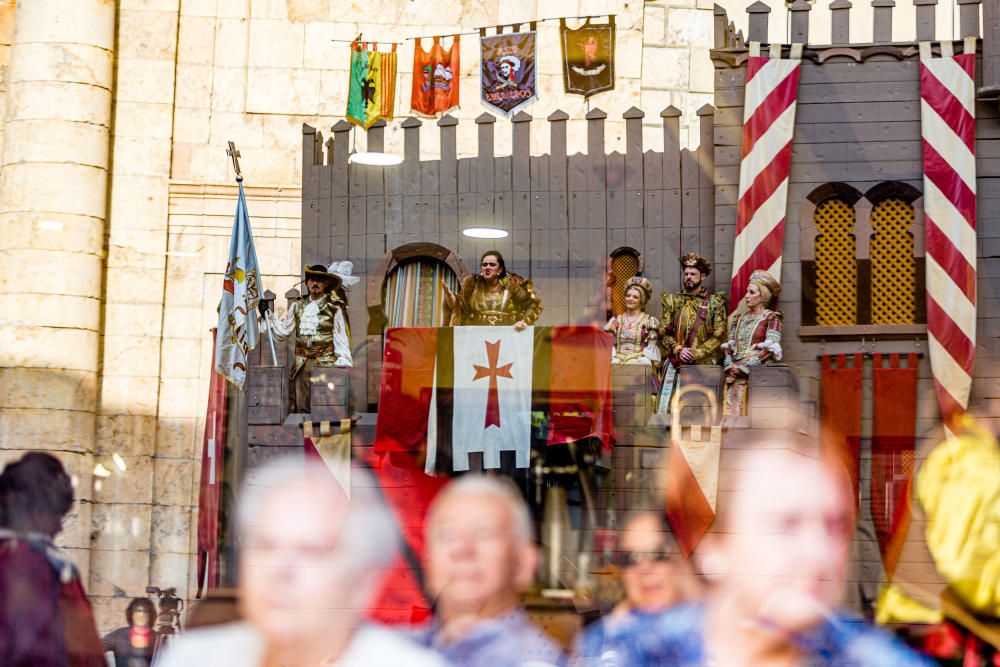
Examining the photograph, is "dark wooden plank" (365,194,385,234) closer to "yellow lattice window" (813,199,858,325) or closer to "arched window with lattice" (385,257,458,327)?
"arched window with lattice" (385,257,458,327)

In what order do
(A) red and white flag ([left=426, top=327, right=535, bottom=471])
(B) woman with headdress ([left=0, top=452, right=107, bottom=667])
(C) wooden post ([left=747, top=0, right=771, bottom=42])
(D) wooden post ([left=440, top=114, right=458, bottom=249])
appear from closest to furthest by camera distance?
(B) woman with headdress ([left=0, top=452, right=107, bottom=667])
(A) red and white flag ([left=426, top=327, right=535, bottom=471])
(C) wooden post ([left=747, top=0, right=771, bottom=42])
(D) wooden post ([left=440, top=114, right=458, bottom=249])

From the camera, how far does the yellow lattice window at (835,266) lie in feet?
35.3

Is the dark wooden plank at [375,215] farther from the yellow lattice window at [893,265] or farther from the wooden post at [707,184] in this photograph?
the yellow lattice window at [893,265]

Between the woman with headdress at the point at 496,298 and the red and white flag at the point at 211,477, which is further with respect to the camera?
the red and white flag at the point at 211,477

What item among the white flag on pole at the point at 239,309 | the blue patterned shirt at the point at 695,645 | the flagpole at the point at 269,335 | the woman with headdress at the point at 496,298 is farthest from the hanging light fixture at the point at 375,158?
the blue patterned shirt at the point at 695,645

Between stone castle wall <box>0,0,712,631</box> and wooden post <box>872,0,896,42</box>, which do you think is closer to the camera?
wooden post <box>872,0,896,42</box>

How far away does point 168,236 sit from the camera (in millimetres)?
13766

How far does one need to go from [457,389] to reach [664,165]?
2927mm

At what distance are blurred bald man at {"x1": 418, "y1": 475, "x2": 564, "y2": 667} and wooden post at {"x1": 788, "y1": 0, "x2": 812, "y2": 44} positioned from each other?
25.8 ft

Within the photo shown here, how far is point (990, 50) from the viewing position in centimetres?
1068

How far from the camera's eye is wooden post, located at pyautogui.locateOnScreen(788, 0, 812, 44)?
1122cm

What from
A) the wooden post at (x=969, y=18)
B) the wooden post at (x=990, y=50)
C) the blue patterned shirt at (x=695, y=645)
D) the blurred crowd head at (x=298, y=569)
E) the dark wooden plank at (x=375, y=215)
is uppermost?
the wooden post at (x=969, y=18)

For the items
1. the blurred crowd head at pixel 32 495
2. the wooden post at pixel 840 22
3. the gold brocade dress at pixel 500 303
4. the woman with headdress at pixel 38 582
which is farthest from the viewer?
the wooden post at pixel 840 22

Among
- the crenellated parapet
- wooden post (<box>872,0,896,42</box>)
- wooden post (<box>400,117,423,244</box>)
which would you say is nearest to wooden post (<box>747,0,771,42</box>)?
the crenellated parapet
